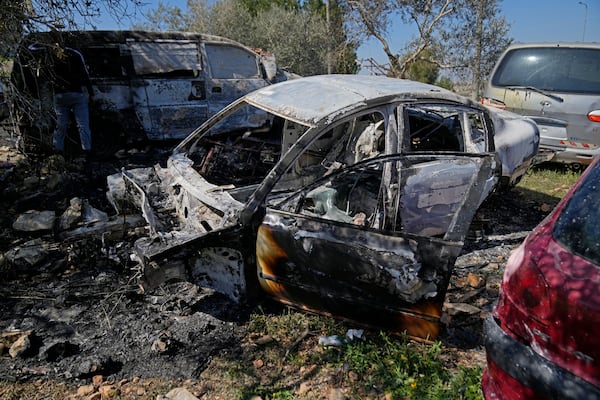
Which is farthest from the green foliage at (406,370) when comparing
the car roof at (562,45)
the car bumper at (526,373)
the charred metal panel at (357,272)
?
the car roof at (562,45)

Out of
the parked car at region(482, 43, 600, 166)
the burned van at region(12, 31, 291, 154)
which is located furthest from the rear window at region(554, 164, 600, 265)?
the burned van at region(12, 31, 291, 154)

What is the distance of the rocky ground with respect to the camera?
8.36ft

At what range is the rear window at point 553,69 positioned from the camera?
5.51 m

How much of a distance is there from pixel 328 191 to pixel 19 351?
2.37 m

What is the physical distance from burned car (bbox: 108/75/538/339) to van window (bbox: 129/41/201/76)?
10.1 feet

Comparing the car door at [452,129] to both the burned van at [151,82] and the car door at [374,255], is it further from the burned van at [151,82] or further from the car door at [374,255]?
the burned van at [151,82]

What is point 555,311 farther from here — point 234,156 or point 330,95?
point 234,156

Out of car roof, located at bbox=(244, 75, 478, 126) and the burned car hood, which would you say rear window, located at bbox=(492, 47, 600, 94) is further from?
the burned car hood

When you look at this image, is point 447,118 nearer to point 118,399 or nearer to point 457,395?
point 457,395

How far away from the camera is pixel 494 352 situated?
1629 millimetres

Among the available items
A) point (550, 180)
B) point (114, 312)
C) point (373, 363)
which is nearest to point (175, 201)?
point (114, 312)

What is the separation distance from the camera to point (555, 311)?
4.61 ft

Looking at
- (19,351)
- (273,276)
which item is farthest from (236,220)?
(19,351)

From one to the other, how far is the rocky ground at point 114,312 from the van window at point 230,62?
364 cm
